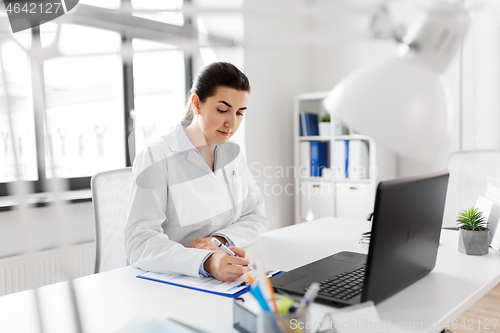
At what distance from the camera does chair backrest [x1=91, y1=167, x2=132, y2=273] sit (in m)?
1.52

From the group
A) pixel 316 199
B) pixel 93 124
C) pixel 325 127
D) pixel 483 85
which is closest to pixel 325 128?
pixel 325 127

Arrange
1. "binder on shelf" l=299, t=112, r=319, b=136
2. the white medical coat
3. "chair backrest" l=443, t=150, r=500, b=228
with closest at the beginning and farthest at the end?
1. the white medical coat
2. "chair backrest" l=443, t=150, r=500, b=228
3. "binder on shelf" l=299, t=112, r=319, b=136

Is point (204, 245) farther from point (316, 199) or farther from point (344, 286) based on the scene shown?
point (316, 199)

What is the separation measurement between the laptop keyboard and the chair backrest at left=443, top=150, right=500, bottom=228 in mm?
1349

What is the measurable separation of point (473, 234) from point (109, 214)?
1240 millimetres

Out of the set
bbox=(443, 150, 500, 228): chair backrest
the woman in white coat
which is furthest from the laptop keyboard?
bbox=(443, 150, 500, 228): chair backrest

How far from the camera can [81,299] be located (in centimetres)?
95

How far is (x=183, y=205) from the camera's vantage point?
141 centimetres

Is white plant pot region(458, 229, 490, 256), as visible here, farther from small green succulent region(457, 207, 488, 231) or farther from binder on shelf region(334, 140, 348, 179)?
binder on shelf region(334, 140, 348, 179)

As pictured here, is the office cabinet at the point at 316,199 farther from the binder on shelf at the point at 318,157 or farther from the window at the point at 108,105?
the window at the point at 108,105

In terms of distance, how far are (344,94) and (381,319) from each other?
0.52 metres

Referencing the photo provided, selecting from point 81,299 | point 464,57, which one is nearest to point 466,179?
point 464,57

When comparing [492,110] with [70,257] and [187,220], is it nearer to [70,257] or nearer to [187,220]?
[187,220]

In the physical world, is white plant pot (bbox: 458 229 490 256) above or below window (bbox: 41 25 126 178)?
below
